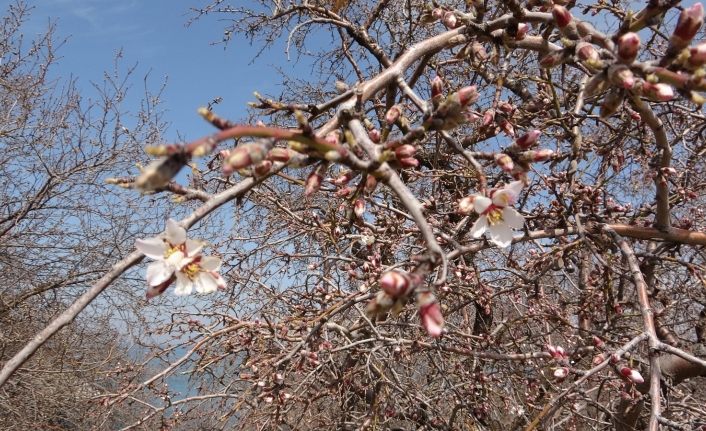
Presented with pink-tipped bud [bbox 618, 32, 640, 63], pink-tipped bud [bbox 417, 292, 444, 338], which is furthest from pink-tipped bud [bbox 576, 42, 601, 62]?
pink-tipped bud [bbox 417, 292, 444, 338]

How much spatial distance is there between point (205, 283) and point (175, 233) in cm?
26

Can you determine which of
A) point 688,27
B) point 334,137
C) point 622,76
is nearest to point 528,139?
point 622,76

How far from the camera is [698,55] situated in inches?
43.1

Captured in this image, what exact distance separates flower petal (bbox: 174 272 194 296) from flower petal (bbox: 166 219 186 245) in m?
0.14

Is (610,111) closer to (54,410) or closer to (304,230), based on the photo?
(304,230)

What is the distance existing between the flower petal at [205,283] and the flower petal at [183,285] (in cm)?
2

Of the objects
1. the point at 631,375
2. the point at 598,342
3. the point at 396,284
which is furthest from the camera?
the point at 598,342

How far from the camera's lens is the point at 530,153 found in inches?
55.6

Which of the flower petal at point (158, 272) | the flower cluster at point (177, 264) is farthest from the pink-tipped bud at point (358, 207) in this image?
the flower petal at point (158, 272)

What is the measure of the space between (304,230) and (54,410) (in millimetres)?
8297

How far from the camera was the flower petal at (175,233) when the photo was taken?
112cm

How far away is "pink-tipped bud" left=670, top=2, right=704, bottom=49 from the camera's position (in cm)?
116

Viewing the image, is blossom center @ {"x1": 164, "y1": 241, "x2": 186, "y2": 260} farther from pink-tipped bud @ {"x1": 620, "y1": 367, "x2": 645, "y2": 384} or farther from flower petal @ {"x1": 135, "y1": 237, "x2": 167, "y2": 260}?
pink-tipped bud @ {"x1": 620, "y1": 367, "x2": 645, "y2": 384}

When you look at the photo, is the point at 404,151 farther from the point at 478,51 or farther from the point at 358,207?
the point at 478,51
